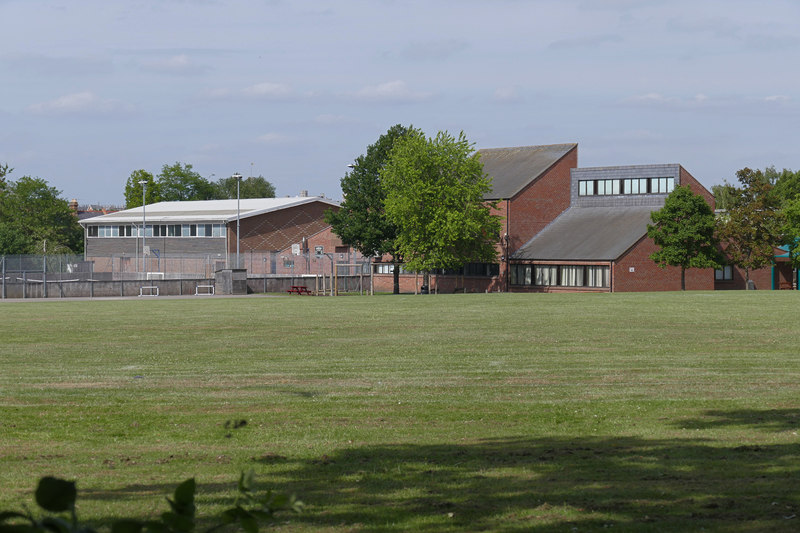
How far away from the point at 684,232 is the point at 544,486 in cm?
7073

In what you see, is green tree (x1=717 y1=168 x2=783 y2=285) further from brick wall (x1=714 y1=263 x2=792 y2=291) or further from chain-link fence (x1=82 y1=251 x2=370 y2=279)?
chain-link fence (x1=82 y1=251 x2=370 y2=279)

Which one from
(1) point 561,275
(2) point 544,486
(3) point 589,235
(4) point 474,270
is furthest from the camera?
(4) point 474,270

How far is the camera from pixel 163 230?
101 m

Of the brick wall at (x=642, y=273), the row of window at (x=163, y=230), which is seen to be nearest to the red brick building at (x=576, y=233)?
the brick wall at (x=642, y=273)

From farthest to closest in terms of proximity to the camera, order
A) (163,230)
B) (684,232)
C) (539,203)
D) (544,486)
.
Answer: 1. (163,230)
2. (539,203)
3. (684,232)
4. (544,486)

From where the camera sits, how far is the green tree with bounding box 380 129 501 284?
246ft

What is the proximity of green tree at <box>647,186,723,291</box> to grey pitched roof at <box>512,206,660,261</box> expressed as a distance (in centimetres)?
230

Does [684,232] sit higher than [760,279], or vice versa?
[684,232]

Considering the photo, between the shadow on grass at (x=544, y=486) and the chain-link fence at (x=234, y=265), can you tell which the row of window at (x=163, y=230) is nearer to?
the chain-link fence at (x=234, y=265)

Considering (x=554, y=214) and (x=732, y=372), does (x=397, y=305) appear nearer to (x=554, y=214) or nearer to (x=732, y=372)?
(x=732, y=372)

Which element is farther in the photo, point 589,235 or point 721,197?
point 721,197

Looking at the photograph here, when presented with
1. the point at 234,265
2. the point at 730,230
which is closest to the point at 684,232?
the point at 730,230

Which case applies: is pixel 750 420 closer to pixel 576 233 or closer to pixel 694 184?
pixel 576 233

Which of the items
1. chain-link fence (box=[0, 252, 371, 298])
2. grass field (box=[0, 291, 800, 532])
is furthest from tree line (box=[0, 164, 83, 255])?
grass field (box=[0, 291, 800, 532])
